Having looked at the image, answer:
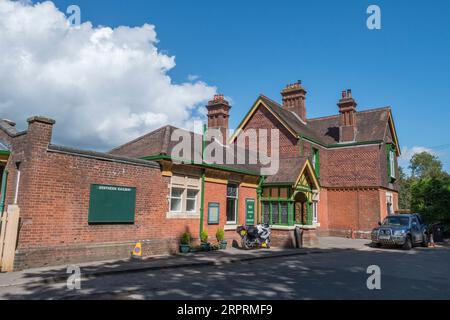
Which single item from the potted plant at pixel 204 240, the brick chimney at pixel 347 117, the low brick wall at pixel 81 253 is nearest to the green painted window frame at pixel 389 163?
the brick chimney at pixel 347 117

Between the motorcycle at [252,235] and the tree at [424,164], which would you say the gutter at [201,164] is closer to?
the motorcycle at [252,235]

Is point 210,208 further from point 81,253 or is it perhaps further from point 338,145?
point 338,145

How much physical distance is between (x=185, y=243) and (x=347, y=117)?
769 inches

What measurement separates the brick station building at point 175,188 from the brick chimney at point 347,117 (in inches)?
3.2

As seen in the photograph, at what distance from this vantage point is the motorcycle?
56.6ft

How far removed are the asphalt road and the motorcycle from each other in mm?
4696

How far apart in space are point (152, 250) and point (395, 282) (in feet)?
28.0

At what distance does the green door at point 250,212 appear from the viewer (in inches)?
748

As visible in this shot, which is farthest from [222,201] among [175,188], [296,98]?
[296,98]

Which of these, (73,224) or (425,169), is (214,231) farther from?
(425,169)

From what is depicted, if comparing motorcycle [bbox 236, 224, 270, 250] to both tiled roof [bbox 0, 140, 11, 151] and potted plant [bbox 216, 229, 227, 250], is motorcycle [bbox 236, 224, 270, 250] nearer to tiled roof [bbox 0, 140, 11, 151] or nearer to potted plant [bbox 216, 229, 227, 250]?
potted plant [bbox 216, 229, 227, 250]

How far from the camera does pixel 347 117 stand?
28984 mm

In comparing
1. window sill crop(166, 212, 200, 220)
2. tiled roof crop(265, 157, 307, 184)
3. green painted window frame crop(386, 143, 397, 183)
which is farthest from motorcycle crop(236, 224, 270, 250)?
green painted window frame crop(386, 143, 397, 183)
